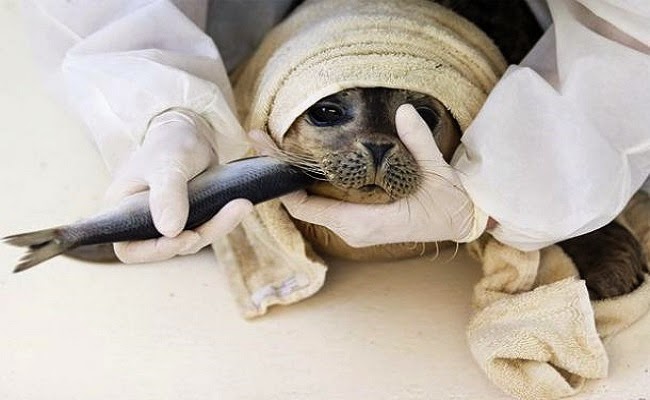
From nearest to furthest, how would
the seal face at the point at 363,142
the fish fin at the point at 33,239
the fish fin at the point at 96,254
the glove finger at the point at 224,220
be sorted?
the fish fin at the point at 33,239 < the glove finger at the point at 224,220 < the seal face at the point at 363,142 < the fish fin at the point at 96,254

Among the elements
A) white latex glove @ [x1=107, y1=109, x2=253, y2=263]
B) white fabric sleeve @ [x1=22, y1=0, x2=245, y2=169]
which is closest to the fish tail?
white latex glove @ [x1=107, y1=109, x2=253, y2=263]

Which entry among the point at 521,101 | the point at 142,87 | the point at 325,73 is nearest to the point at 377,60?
the point at 325,73

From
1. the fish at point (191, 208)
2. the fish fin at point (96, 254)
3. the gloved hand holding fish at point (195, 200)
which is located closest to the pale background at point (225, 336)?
the fish fin at point (96, 254)

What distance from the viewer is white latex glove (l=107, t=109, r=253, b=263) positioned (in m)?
1.07

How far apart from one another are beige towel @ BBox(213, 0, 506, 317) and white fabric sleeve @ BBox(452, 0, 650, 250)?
0.09 metres

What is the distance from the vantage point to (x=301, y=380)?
129cm

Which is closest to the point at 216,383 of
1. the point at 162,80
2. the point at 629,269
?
the point at 162,80

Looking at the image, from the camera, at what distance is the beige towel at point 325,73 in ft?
4.13

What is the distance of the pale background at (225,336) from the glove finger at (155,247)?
0.78 ft

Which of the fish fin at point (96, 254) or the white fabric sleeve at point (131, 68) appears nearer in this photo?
the white fabric sleeve at point (131, 68)

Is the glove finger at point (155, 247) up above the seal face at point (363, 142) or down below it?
below

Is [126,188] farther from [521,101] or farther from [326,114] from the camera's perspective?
[521,101]

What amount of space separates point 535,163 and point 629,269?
28 cm

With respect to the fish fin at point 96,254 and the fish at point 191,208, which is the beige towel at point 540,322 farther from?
the fish fin at point 96,254
